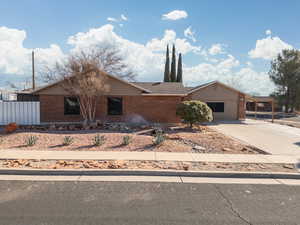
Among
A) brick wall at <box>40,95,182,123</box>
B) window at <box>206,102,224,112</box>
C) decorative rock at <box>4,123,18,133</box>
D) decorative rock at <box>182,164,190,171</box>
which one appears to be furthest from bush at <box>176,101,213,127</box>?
decorative rock at <box>4,123,18,133</box>

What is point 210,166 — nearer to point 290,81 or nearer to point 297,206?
point 297,206

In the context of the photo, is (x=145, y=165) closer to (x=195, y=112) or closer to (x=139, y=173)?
(x=139, y=173)

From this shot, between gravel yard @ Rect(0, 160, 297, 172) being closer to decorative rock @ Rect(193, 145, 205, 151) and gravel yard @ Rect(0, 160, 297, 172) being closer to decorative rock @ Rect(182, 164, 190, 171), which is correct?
decorative rock @ Rect(182, 164, 190, 171)

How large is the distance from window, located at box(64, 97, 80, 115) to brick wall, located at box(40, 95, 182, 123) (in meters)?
0.26

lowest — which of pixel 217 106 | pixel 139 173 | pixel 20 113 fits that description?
pixel 139 173

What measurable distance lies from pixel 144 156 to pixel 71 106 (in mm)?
11140

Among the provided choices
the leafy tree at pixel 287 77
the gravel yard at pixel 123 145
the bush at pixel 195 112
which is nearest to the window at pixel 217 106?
the bush at pixel 195 112

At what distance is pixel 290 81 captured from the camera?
3559 centimetres

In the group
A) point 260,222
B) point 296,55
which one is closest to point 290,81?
point 296,55

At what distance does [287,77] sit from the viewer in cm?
3603

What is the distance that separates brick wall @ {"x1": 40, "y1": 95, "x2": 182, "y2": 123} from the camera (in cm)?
1606

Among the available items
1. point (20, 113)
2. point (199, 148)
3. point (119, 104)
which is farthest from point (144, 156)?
point (20, 113)

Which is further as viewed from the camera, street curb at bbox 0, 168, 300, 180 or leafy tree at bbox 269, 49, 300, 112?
leafy tree at bbox 269, 49, 300, 112

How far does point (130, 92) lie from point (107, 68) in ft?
8.98
